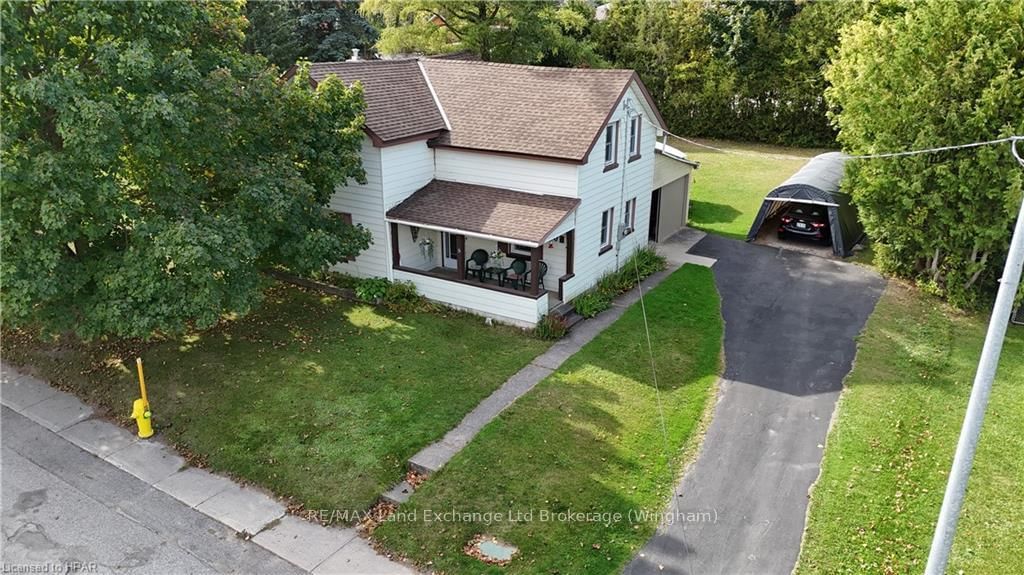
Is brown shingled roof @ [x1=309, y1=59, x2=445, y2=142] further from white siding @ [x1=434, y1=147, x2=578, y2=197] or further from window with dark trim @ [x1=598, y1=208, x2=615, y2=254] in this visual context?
window with dark trim @ [x1=598, y1=208, x2=615, y2=254]

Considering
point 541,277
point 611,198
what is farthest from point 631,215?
point 541,277

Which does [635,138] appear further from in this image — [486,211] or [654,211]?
[486,211]

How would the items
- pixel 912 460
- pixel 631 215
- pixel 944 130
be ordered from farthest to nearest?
pixel 631 215 → pixel 944 130 → pixel 912 460

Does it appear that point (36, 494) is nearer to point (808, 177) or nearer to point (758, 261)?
point (758, 261)

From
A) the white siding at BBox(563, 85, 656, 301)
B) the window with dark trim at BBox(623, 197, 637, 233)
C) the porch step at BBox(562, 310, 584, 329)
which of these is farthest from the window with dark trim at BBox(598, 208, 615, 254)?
the porch step at BBox(562, 310, 584, 329)

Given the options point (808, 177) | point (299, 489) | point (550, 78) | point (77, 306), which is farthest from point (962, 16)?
point (77, 306)

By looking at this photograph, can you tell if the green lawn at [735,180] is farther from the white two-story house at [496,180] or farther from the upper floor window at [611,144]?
the upper floor window at [611,144]
